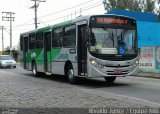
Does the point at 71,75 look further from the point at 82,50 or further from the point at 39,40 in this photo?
the point at 39,40

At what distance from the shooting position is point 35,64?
2706 cm

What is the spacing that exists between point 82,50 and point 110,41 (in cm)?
152

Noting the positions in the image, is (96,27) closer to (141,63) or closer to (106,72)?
(106,72)

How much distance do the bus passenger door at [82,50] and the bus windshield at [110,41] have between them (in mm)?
575

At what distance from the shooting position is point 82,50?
62.0ft

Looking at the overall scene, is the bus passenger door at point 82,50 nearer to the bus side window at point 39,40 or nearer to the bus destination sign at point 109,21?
the bus destination sign at point 109,21

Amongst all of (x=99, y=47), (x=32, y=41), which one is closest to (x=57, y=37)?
(x=99, y=47)

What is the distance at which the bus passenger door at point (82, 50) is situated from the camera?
1852cm

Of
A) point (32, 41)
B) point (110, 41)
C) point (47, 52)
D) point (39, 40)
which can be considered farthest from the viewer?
point (32, 41)

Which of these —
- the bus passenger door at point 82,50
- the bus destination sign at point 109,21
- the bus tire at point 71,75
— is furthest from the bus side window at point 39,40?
the bus destination sign at point 109,21

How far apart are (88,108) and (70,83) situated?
9271 mm

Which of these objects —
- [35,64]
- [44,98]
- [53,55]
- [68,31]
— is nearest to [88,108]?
[44,98]

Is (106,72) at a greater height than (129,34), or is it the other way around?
(129,34)

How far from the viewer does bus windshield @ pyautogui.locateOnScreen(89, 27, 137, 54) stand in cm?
1802
